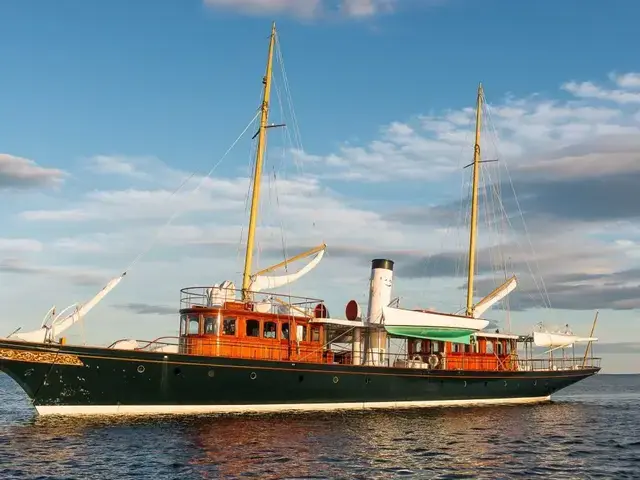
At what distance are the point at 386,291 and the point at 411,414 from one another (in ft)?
22.4

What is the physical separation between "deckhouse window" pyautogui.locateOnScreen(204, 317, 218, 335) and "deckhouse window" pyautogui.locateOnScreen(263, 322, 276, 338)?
99.2 inches

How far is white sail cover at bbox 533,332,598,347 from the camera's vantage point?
44906mm

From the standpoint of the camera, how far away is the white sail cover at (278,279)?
1395 inches

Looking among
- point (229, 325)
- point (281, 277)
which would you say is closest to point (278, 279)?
point (281, 277)

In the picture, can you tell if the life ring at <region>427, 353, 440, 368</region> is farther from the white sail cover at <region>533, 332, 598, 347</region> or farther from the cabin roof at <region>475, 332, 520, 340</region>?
the white sail cover at <region>533, 332, 598, 347</region>

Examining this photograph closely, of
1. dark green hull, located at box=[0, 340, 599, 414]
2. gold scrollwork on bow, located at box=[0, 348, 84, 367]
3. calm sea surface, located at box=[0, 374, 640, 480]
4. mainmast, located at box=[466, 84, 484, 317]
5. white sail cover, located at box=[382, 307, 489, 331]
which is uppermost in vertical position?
mainmast, located at box=[466, 84, 484, 317]

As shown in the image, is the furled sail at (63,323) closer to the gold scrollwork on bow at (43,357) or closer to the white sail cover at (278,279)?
the gold scrollwork on bow at (43,357)

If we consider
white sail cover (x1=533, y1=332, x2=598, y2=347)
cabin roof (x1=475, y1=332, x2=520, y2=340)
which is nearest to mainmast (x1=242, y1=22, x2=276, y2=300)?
cabin roof (x1=475, y1=332, x2=520, y2=340)

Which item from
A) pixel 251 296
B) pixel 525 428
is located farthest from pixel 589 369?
pixel 251 296

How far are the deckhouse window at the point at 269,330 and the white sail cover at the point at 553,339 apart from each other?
19.8 metres

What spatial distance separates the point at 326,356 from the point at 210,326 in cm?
713

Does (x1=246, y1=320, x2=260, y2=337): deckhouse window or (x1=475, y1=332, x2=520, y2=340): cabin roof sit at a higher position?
(x1=246, y1=320, x2=260, y2=337): deckhouse window

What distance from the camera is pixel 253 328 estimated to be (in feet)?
107

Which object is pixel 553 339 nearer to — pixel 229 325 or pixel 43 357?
pixel 229 325
